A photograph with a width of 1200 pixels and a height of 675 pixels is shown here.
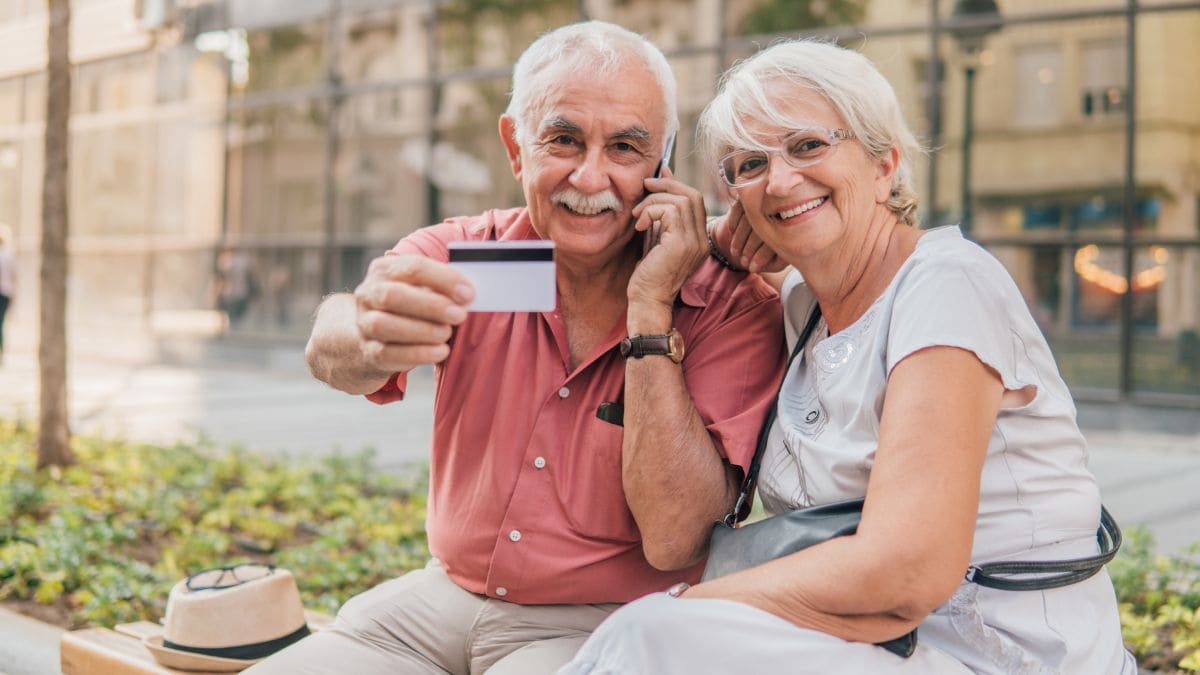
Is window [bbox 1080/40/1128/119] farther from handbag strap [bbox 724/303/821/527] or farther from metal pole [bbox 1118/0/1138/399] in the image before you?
handbag strap [bbox 724/303/821/527]

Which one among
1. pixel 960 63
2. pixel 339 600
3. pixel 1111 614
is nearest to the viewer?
pixel 1111 614

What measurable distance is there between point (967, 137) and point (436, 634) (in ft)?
29.5

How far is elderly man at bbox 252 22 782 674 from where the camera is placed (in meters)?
2.29

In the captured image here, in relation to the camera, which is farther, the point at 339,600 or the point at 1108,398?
the point at 1108,398

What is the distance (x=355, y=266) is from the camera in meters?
14.8

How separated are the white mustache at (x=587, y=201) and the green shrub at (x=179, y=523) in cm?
219

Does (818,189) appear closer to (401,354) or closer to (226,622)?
(401,354)

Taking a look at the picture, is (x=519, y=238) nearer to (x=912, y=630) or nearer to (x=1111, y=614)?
(x=912, y=630)

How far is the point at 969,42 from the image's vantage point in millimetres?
10406

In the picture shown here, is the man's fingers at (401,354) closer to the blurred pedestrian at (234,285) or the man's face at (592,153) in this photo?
the man's face at (592,153)

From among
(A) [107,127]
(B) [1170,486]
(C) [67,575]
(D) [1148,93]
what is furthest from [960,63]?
(A) [107,127]

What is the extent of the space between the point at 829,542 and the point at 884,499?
12 centimetres

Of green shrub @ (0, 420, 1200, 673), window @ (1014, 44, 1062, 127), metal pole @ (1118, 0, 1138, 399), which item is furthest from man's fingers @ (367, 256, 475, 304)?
window @ (1014, 44, 1062, 127)

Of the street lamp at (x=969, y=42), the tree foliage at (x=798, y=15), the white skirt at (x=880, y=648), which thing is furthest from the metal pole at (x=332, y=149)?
the white skirt at (x=880, y=648)
